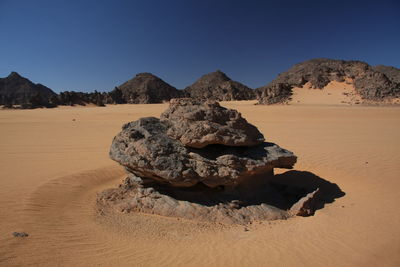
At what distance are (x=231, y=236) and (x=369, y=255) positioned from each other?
6.36ft

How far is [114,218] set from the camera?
4.48m

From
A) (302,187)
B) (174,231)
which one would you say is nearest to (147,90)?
(302,187)

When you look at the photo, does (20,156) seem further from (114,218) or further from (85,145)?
(114,218)

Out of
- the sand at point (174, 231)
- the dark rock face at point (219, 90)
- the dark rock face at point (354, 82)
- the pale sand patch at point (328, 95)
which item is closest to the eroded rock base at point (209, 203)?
the sand at point (174, 231)

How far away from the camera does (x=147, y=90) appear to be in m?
60.3

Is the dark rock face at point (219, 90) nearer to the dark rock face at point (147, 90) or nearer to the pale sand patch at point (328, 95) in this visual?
the dark rock face at point (147, 90)

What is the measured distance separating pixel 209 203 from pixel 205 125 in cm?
148

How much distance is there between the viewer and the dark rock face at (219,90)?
52.1 m

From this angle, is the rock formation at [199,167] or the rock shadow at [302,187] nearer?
the rock formation at [199,167]

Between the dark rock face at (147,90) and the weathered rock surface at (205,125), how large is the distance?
4873 centimetres

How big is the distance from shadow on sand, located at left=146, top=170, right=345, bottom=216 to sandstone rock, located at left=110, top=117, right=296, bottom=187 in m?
0.30

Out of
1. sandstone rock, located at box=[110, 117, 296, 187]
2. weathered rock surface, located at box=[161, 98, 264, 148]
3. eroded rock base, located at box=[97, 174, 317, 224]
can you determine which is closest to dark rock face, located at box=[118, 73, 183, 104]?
weathered rock surface, located at box=[161, 98, 264, 148]

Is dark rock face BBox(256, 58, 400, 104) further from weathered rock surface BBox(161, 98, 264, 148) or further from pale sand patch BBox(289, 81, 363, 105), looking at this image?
weathered rock surface BBox(161, 98, 264, 148)

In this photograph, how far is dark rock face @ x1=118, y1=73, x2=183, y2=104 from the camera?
53.9m
